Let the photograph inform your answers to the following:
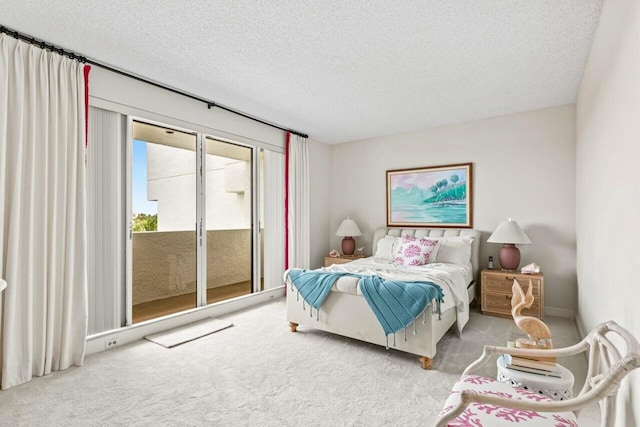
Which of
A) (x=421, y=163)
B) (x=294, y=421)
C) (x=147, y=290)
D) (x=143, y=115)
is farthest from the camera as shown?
(x=421, y=163)

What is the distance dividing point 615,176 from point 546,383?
119cm

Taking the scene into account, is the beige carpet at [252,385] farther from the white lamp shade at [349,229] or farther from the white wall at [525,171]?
the white lamp shade at [349,229]

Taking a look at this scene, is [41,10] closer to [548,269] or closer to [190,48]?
[190,48]

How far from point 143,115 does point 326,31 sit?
6.74ft

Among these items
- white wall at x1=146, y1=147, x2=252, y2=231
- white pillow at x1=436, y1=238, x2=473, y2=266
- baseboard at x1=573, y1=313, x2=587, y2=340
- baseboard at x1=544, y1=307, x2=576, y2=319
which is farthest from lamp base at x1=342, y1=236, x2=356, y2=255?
baseboard at x1=573, y1=313, x2=587, y2=340

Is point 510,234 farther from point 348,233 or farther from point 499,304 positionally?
point 348,233

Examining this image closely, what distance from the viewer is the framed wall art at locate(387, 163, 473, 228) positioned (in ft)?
14.8

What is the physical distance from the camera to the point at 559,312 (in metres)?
3.88

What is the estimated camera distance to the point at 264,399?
83.4 inches

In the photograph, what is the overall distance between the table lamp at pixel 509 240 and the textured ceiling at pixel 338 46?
1496mm

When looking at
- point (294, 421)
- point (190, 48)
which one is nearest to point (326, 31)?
point (190, 48)

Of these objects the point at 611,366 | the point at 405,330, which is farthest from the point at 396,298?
the point at 611,366

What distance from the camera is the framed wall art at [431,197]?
14.8ft

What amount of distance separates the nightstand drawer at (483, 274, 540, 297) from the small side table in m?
2.31
